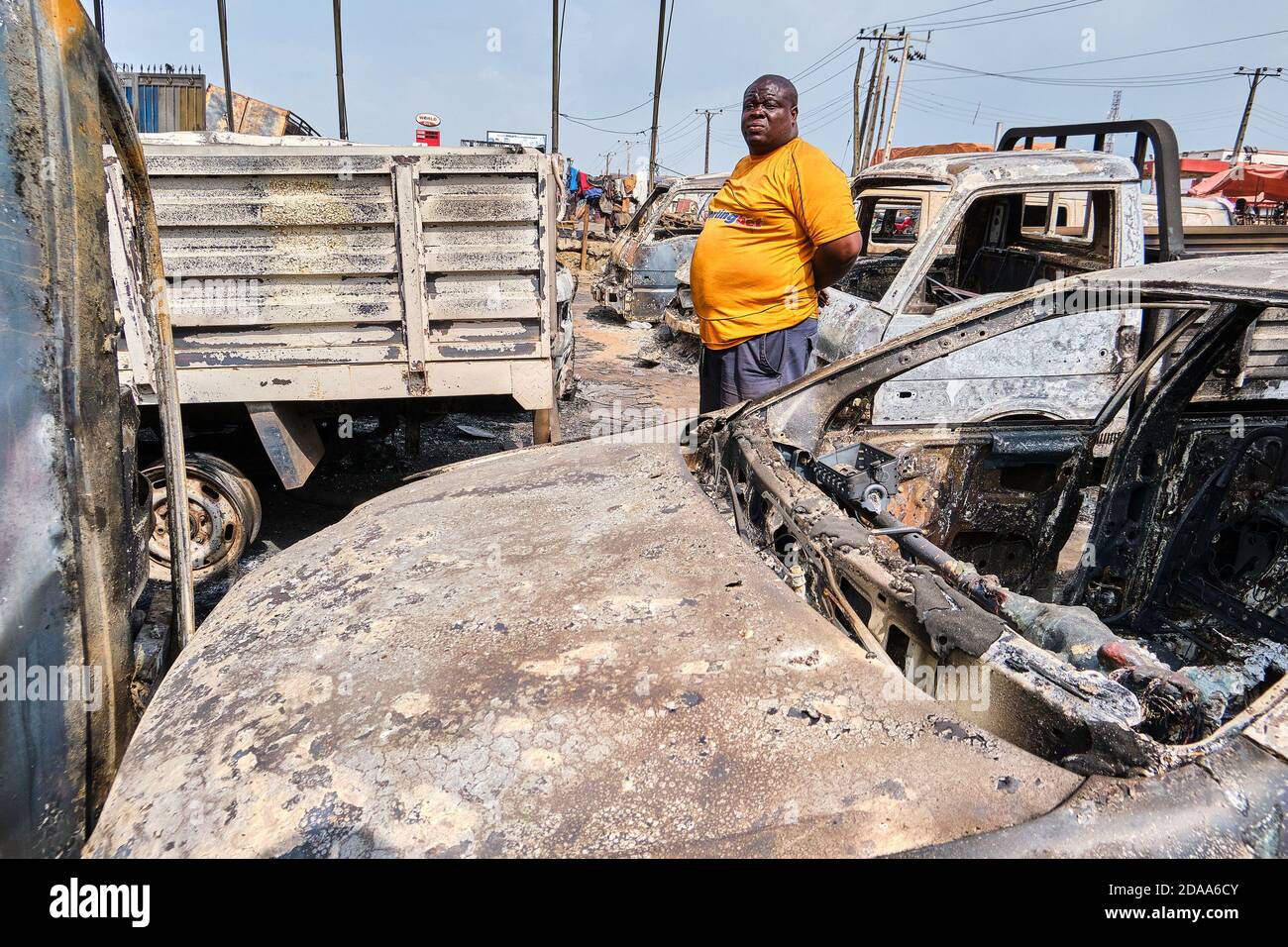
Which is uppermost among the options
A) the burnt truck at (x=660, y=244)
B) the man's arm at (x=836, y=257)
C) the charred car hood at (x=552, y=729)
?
the burnt truck at (x=660, y=244)

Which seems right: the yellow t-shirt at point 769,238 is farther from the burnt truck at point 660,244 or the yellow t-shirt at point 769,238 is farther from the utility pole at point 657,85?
the utility pole at point 657,85

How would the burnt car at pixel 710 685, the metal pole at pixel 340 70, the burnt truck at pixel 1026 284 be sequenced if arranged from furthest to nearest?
1. the metal pole at pixel 340 70
2. the burnt truck at pixel 1026 284
3. the burnt car at pixel 710 685

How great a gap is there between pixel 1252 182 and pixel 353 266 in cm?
1965

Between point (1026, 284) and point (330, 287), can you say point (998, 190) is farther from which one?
point (330, 287)

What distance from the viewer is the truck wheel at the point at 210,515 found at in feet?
12.1

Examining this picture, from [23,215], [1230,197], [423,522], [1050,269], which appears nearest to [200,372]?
[423,522]

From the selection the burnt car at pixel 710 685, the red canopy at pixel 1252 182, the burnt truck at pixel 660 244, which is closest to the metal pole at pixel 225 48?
the burnt truck at pixel 660 244

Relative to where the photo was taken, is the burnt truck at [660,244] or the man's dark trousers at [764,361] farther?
the burnt truck at [660,244]

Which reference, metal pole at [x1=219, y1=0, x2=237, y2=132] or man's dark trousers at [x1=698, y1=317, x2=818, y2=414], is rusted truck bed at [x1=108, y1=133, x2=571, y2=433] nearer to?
man's dark trousers at [x1=698, y1=317, x2=818, y2=414]

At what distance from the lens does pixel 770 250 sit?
3299mm

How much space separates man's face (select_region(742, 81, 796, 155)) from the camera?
10.7ft

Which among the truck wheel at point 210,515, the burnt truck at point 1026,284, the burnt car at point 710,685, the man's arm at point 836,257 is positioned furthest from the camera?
the burnt truck at point 1026,284
